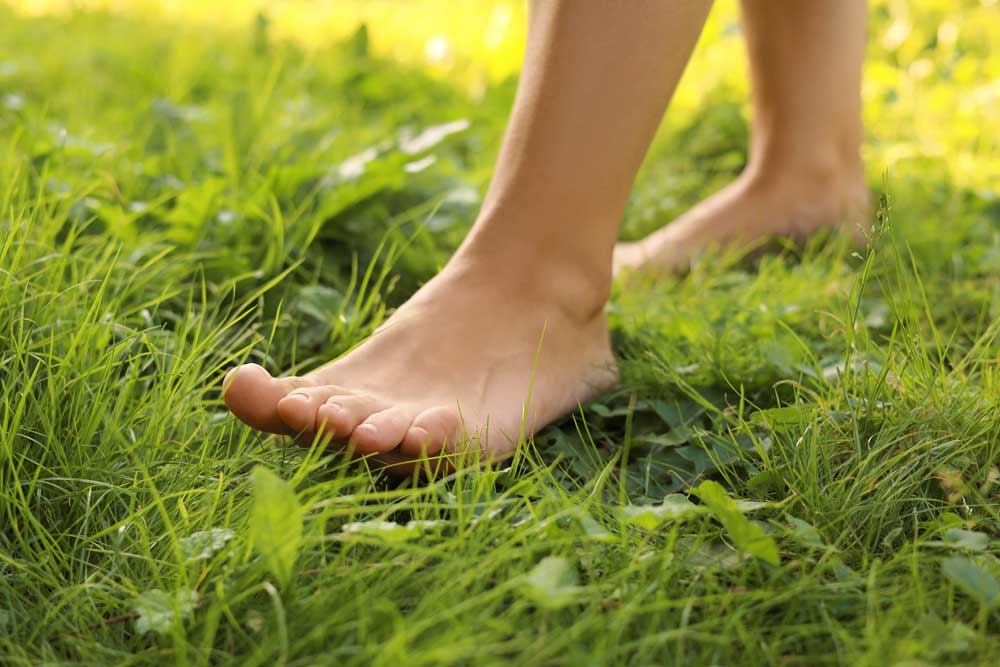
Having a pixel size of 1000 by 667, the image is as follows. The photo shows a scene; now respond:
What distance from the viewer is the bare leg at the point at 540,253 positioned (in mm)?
1234

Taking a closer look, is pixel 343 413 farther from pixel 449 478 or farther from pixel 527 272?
pixel 527 272

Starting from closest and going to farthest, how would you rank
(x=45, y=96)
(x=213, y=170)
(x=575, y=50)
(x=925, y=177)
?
(x=575, y=50)
(x=213, y=170)
(x=925, y=177)
(x=45, y=96)

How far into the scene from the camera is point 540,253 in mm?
1317

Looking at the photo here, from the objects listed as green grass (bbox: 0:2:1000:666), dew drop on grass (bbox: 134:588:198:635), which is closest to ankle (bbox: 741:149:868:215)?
green grass (bbox: 0:2:1000:666)

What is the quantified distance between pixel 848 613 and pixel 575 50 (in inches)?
29.2

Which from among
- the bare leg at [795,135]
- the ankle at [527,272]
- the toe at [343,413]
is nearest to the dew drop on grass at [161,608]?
the toe at [343,413]

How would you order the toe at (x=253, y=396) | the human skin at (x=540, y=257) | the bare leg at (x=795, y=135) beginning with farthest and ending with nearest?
the bare leg at (x=795, y=135)
the human skin at (x=540, y=257)
the toe at (x=253, y=396)

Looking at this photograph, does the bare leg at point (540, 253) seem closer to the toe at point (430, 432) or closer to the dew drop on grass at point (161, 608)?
the toe at point (430, 432)

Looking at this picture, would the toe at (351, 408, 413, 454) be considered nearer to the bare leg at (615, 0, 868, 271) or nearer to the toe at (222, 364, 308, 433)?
the toe at (222, 364, 308, 433)

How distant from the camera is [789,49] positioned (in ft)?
6.37

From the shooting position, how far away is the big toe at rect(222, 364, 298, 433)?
1083 mm

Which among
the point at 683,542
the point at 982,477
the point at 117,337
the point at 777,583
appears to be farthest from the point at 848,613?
the point at 117,337

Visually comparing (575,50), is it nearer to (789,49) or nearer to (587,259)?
(587,259)

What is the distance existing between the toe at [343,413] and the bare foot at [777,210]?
892mm
